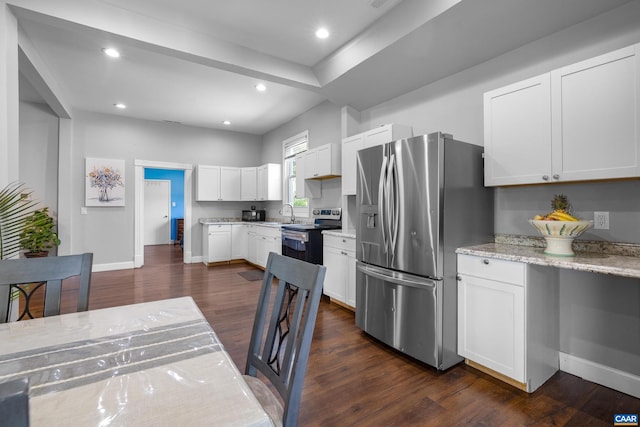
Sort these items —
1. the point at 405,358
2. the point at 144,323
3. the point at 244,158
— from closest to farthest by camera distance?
the point at 144,323
the point at 405,358
the point at 244,158

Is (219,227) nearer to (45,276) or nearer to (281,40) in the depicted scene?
(281,40)

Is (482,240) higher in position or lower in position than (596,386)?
higher

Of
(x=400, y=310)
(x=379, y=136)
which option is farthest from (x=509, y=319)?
(x=379, y=136)

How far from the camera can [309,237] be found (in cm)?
400

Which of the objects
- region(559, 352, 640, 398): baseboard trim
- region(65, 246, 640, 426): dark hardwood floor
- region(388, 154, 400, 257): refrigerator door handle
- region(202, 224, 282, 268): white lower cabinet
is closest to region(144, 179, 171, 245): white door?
region(202, 224, 282, 268): white lower cabinet

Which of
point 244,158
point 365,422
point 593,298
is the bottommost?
point 365,422

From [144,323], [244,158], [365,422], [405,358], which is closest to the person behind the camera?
[144,323]

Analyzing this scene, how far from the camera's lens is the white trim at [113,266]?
5.58 m

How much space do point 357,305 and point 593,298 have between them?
1.81m

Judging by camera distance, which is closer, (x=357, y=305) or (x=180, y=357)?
(x=180, y=357)

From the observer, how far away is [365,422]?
1.72 meters

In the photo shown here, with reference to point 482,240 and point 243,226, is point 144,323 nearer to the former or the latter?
point 482,240

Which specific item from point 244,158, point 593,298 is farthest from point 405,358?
point 244,158

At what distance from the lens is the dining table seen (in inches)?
26.0
